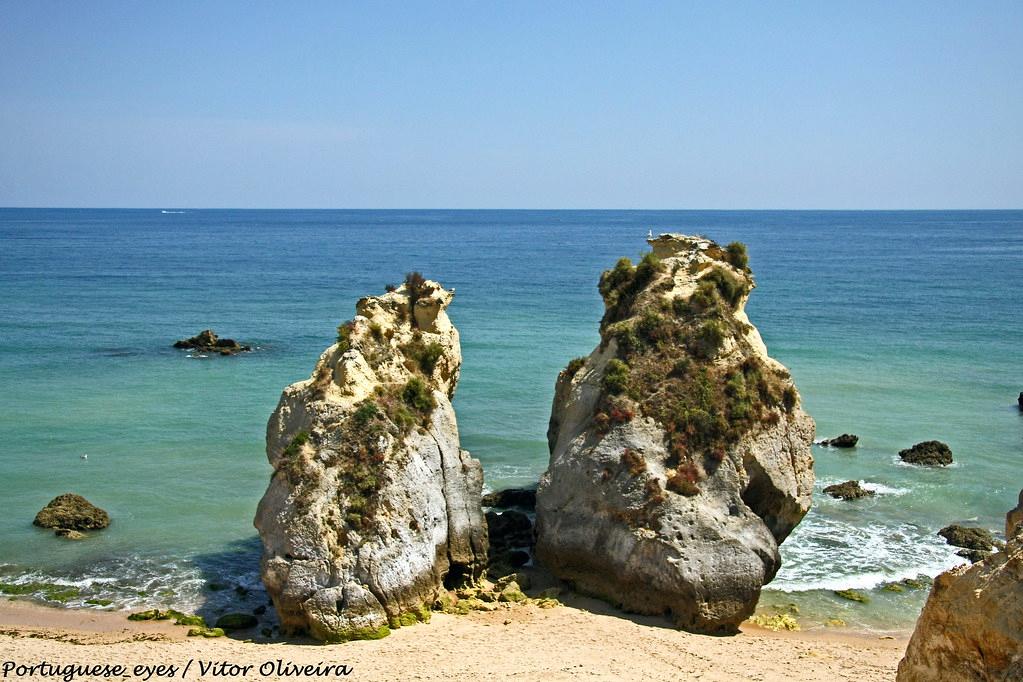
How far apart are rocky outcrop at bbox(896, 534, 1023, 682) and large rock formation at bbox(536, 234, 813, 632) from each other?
40.5ft

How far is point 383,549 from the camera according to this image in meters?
28.2

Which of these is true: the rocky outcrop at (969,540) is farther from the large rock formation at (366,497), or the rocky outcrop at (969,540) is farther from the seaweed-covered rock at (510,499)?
the large rock formation at (366,497)

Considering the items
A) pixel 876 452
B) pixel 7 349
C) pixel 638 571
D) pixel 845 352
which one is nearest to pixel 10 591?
pixel 638 571

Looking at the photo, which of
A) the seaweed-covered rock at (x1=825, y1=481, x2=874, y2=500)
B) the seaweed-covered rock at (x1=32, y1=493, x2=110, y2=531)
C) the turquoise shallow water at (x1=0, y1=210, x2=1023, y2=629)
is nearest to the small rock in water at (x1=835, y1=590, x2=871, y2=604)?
the turquoise shallow water at (x1=0, y1=210, x2=1023, y2=629)

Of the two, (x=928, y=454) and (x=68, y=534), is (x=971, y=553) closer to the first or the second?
(x=928, y=454)

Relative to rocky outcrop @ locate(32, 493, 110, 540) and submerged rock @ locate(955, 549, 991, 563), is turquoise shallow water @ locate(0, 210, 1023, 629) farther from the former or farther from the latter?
rocky outcrop @ locate(32, 493, 110, 540)

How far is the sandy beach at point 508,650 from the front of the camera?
83.8 feet

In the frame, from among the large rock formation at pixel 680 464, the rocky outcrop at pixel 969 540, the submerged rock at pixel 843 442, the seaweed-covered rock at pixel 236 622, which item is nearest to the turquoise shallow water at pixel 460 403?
the rocky outcrop at pixel 969 540

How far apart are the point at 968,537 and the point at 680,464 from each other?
13.5 m

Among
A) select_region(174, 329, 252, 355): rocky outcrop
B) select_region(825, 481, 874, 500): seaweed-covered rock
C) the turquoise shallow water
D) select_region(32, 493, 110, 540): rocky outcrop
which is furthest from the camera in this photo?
select_region(174, 329, 252, 355): rocky outcrop

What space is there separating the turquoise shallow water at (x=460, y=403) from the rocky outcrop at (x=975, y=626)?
15.3m

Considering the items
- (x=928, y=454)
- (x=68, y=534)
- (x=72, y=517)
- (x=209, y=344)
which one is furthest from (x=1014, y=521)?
(x=209, y=344)

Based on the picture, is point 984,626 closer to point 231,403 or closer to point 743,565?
point 743,565

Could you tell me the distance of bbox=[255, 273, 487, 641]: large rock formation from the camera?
2747 cm
